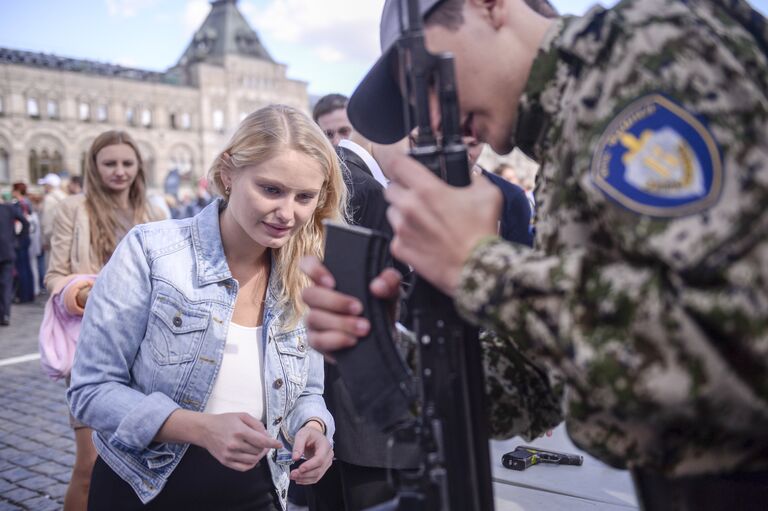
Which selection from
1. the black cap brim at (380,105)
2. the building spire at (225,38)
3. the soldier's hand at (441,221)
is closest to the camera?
the soldier's hand at (441,221)

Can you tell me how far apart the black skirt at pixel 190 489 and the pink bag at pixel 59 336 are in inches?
75.6

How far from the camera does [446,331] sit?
1.32m

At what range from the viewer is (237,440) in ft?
6.26

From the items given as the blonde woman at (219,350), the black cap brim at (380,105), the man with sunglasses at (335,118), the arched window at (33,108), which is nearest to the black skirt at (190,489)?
the blonde woman at (219,350)

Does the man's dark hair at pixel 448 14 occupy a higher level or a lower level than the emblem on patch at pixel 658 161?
higher

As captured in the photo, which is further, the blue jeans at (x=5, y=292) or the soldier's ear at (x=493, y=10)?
the blue jeans at (x=5, y=292)

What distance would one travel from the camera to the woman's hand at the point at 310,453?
2.20 m

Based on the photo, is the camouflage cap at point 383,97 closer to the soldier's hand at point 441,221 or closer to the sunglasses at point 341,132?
the soldier's hand at point 441,221

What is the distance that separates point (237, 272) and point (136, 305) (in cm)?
41

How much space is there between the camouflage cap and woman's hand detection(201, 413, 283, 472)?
2.97 feet

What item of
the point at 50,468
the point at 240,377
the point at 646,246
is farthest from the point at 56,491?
the point at 646,246

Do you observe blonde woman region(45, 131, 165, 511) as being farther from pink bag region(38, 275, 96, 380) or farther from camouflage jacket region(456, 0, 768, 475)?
camouflage jacket region(456, 0, 768, 475)

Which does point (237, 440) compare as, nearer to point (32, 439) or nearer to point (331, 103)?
point (331, 103)

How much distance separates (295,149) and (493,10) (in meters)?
1.24
